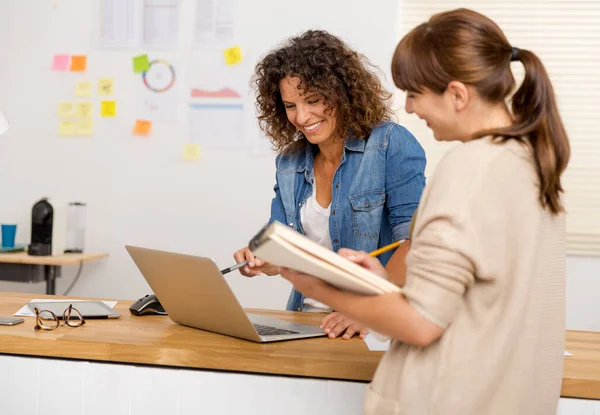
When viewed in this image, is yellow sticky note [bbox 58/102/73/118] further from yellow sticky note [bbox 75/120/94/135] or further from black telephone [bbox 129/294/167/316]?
black telephone [bbox 129/294/167/316]

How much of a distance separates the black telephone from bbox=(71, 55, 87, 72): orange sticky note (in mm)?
2393

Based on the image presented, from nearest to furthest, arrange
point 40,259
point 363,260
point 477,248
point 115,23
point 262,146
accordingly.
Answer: point 477,248
point 363,260
point 40,259
point 262,146
point 115,23

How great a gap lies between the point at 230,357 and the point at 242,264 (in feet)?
1.19

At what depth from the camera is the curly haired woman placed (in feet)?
6.43

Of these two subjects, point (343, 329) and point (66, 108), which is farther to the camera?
point (66, 108)

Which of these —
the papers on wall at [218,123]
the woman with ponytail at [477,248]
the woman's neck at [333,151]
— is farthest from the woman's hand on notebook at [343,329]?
the papers on wall at [218,123]

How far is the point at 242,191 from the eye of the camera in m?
3.75

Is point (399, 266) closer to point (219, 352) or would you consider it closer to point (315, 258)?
point (219, 352)

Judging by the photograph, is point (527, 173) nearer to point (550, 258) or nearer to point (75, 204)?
point (550, 258)

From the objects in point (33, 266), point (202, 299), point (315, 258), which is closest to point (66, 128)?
point (33, 266)

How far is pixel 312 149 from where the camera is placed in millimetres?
2156

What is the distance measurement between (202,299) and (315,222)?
0.61 metres

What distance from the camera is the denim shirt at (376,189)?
194 centimetres

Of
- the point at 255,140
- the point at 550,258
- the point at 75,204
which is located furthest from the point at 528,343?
the point at 75,204
